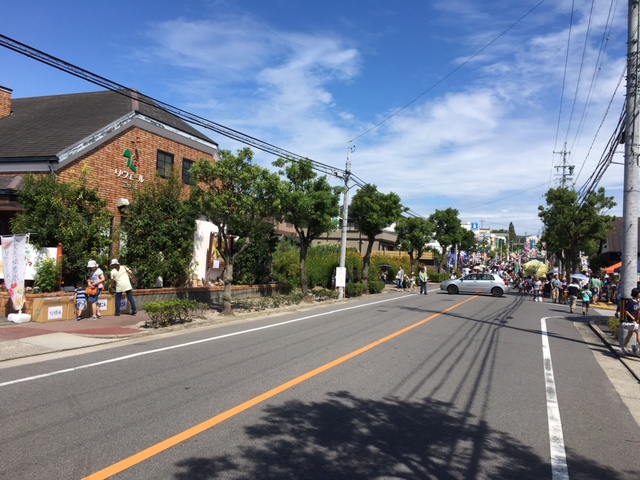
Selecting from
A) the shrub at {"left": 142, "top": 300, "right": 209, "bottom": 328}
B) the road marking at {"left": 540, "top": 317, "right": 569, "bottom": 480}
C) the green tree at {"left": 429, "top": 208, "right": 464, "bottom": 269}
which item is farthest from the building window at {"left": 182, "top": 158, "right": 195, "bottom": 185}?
the green tree at {"left": 429, "top": 208, "right": 464, "bottom": 269}

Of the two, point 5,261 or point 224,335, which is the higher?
point 5,261

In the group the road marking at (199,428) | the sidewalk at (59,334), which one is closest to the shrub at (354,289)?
the sidewalk at (59,334)

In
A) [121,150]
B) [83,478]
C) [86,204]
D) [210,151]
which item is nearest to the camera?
[83,478]

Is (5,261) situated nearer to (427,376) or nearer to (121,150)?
(121,150)

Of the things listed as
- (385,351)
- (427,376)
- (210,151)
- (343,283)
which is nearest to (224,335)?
(385,351)

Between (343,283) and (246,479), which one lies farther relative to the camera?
(343,283)

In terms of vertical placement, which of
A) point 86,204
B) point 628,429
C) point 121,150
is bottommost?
point 628,429

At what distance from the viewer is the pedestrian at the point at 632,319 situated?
10.7 m

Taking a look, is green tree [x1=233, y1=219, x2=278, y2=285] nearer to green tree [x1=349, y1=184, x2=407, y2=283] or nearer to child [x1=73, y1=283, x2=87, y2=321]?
green tree [x1=349, y1=184, x2=407, y2=283]

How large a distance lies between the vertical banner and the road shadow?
353 inches

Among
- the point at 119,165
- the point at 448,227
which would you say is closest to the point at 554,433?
the point at 119,165

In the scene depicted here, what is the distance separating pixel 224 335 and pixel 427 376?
17.8 feet

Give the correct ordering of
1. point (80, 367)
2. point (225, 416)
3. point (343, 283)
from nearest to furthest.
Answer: point (225, 416) < point (80, 367) < point (343, 283)

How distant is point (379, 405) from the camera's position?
20.3ft
